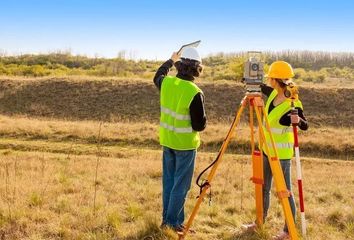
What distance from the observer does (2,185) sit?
6551 mm

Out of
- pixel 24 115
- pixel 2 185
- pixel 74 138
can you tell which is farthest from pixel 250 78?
pixel 24 115

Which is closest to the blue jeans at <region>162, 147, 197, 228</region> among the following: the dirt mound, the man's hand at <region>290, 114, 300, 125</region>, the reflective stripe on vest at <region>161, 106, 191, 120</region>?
the reflective stripe on vest at <region>161, 106, 191, 120</region>

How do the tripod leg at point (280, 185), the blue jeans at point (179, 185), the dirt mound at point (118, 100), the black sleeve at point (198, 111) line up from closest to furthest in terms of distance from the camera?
the tripod leg at point (280, 185) < the black sleeve at point (198, 111) < the blue jeans at point (179, 185) < the dirt mound at point (118, 100)

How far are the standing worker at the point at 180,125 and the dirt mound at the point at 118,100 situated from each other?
19.0 metres

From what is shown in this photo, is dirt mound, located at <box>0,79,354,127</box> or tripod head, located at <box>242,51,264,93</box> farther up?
tripod head, located at <box>242,51,264,93</box>

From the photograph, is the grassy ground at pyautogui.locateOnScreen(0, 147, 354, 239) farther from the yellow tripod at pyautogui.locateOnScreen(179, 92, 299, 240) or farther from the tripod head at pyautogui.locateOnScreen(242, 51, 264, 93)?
the tripod head at pyautogui.locateOnScreen(242, 51, 264, 93)

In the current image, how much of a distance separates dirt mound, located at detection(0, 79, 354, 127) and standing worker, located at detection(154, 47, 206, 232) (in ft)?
62.3

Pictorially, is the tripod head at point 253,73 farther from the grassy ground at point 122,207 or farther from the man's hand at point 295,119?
the grassy ground at point 122,207

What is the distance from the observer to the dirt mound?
80.8 feet

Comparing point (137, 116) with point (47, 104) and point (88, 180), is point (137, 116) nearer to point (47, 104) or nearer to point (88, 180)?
point (47, 104)

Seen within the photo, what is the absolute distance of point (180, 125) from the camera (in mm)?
4824

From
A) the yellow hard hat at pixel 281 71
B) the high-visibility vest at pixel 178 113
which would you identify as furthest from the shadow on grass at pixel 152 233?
the yellow hard hat at pixel 281 71

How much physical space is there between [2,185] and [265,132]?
394 centimetres

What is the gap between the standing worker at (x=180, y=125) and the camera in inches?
184
